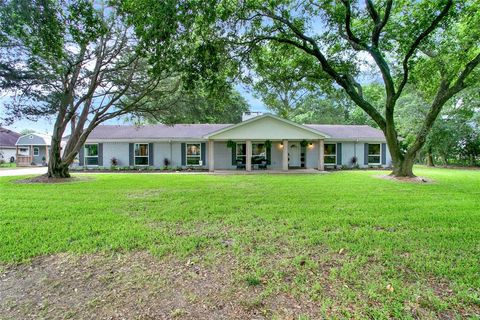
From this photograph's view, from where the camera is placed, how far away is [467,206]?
6.72 meters

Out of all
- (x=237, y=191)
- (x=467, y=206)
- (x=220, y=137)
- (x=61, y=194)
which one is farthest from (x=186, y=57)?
(x=220, y=137)

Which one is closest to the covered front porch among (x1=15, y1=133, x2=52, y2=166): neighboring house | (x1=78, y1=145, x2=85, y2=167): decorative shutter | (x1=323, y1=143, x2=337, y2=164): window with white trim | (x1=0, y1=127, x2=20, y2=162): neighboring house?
(x1=323, y1=143, x2=337, y2=164): window with white trim

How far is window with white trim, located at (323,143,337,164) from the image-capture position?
66.7ft

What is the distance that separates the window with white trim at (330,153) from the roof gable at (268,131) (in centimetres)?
308

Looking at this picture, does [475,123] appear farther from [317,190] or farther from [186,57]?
[186,57]

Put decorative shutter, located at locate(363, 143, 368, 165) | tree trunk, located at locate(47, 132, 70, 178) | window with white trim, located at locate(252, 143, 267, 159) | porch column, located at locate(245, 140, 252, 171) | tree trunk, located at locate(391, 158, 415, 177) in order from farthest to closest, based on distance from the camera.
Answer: decorative shutter, located at locate(363, 143, 368, 165) < window with white trim, located at locate(252, 143, 267, 159) < porch column, located at locate(245, 140, 252, 171) < tree trunk, located at locate(47, 132, 70, 178) < tree trunk, located at locate(391, 158, 415, 177)

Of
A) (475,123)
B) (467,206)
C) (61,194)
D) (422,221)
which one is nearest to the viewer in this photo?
(422,221)

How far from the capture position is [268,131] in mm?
17516

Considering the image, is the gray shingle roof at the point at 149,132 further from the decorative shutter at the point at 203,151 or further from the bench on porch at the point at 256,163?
the bench on porch at the point at 256,163

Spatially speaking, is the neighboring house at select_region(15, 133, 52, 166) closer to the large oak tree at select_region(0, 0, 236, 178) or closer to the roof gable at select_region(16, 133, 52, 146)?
the roof gable at select_region(16, 133, 52, 146)

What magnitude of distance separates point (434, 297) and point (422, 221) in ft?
10.4

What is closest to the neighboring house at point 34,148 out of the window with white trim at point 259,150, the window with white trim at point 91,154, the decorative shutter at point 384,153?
the window with white trim at point 91,154

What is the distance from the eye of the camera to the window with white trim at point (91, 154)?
19.9m

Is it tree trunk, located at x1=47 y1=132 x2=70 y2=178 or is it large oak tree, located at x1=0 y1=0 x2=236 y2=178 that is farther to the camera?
tree trunk, located at x1=47 y1=132 x2=70 y2=178
